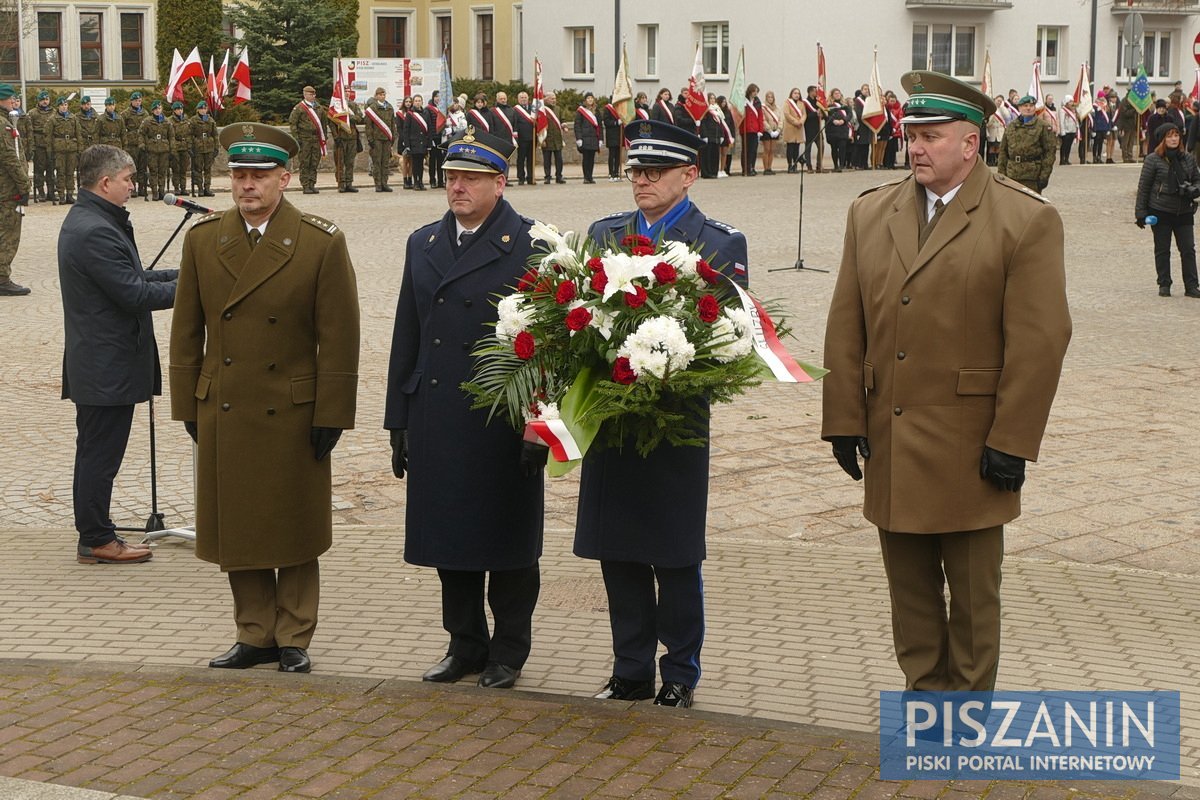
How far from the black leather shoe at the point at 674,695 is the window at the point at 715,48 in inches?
1618

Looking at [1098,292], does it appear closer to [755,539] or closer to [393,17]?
[755,539]

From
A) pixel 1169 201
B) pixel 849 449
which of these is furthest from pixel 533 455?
pixel 1169 201

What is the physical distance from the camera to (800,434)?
10664 millimetres

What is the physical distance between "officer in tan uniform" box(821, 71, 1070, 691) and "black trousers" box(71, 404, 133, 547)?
3.95 metres

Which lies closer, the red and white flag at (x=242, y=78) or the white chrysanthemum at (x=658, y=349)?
the white chrysanthemum at (x=658, y=349)

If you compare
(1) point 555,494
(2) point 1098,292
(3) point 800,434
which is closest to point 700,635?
(1) point 555,494

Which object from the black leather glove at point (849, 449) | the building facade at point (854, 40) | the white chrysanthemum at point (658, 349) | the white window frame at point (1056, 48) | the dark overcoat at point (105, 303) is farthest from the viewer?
the white window frame at point (1056, 48)

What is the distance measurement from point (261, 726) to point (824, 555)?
3350 mm

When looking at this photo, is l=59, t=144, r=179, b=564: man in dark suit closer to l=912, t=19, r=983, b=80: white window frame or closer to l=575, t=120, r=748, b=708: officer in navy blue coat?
l=575, t=120, r=748, b=708: officer in navy blue coat

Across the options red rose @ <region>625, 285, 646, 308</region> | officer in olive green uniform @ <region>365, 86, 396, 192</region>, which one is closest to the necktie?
red rose @ <region>625, 285, 646, 308</region>

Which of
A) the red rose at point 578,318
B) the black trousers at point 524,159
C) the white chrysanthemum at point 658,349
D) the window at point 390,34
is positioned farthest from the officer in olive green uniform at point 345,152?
the white chrysanthemum at point 658,349

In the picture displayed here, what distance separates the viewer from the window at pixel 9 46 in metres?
42.9

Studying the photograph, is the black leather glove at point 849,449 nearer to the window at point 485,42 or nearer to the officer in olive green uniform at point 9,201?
the officer in olive green uniform at point 9,201

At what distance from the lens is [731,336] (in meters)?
5.15
